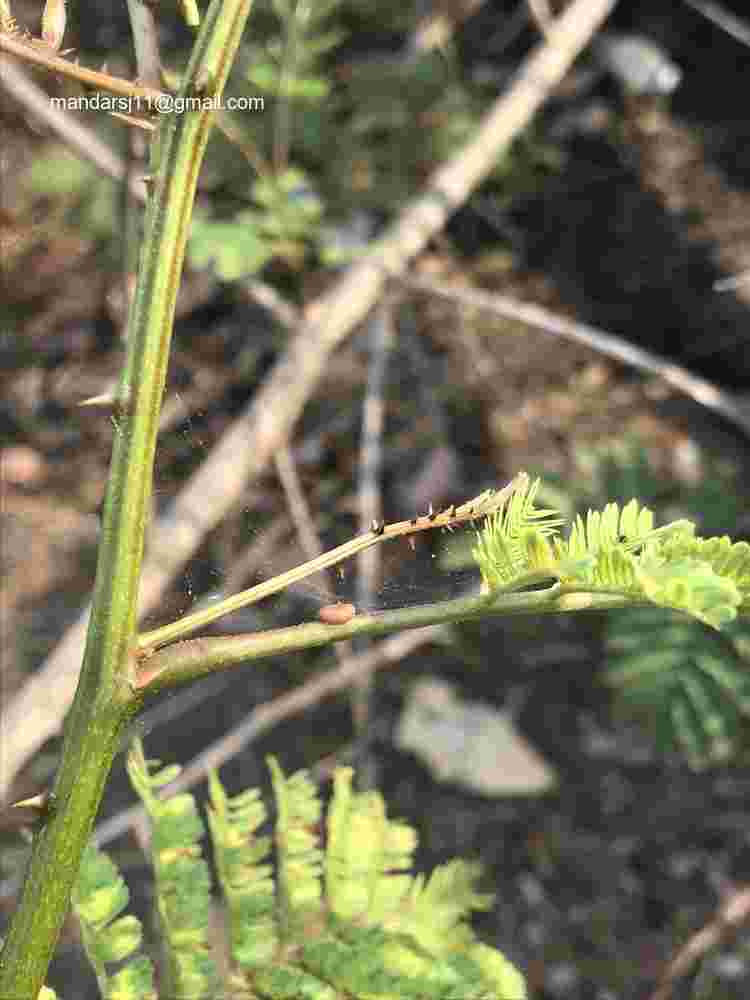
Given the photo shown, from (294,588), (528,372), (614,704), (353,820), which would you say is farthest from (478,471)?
(294,588)

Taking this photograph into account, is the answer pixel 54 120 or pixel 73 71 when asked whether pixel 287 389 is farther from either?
pixel 73 71

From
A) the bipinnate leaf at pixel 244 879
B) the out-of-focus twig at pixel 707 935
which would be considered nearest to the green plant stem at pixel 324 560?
the bipinnate leaf at pixel 244 879

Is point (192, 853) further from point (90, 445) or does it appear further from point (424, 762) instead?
point (90, 445)

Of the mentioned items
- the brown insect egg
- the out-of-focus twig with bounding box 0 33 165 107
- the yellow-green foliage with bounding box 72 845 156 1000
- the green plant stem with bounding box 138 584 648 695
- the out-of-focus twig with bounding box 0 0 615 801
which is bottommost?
the yellow-green foliage with bounding box 72 845 156 1000

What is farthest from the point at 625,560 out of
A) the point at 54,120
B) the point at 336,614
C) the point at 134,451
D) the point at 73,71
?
the point at 54,120

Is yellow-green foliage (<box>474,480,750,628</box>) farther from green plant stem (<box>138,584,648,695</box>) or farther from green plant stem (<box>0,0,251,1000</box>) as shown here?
green plant stem (<box>0,0,251,1000</box>)

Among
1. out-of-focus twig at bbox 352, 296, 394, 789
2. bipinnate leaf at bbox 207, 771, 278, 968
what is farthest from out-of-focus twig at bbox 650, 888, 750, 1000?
out-of-focus twig at bbox 352, 296, 394, 789
